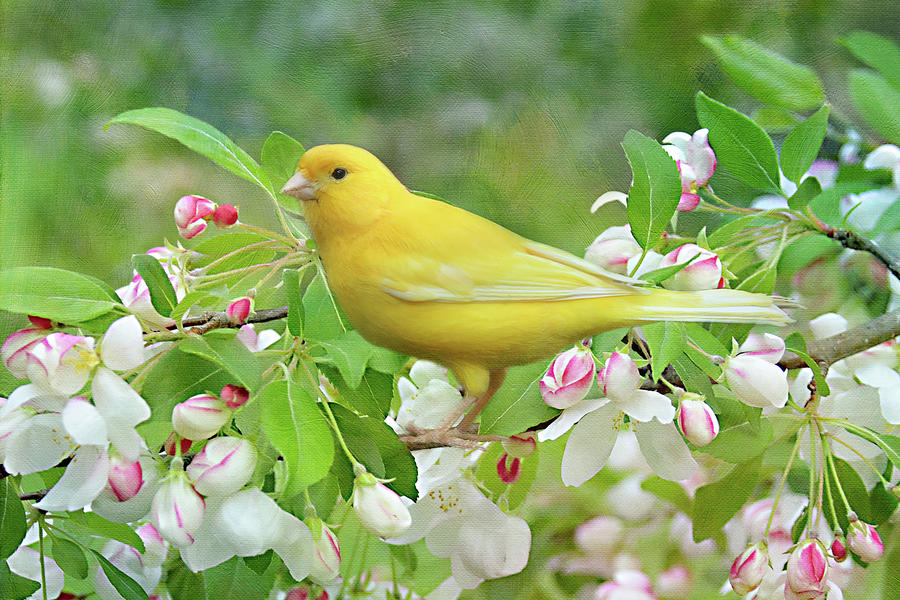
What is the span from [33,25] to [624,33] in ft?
1.04

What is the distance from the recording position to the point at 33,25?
0.43m

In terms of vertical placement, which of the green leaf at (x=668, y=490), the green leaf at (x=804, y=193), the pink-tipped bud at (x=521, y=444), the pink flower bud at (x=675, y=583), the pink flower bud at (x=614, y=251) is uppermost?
the green leaf at (x=804, y=193)

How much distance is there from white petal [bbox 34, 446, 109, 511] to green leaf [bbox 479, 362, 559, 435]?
162mm

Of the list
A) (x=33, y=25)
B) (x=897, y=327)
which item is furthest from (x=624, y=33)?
(x=33, y=25)

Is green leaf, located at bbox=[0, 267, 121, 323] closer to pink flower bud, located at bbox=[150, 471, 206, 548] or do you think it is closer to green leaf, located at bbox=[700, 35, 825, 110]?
pink flower bud, located at bbox=[150, 471, 206, 548]

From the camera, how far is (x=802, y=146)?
0.41 metres

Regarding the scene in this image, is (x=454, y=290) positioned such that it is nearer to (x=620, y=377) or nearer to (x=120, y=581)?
(x=620, y=377)

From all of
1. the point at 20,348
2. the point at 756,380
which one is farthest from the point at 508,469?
the point at 20,348

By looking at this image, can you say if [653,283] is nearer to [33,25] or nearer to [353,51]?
[353,51]

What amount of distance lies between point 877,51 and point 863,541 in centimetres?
27

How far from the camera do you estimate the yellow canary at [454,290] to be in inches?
13.0

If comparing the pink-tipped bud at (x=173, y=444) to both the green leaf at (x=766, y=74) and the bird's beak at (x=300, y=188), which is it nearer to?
the bird's beak at (x=300, y=188)

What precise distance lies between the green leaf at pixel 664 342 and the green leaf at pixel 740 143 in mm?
105

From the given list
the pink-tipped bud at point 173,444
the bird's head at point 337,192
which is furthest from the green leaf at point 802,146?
the pink-tipped bud at point 173,444
